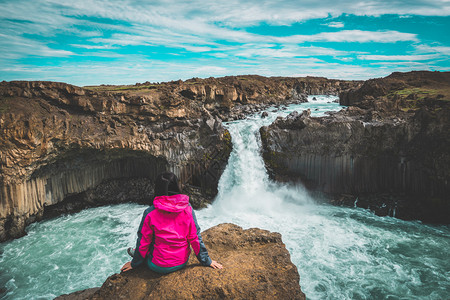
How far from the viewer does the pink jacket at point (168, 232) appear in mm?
4555

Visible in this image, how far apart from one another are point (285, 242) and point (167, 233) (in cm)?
1117

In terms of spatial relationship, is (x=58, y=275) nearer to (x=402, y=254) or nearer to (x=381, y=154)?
(x=402, y=254)

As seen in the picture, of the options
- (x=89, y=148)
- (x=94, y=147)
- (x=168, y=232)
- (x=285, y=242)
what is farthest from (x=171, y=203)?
(x=89, y=148)

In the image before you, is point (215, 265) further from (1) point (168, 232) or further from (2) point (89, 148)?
(2) point (89, 148)

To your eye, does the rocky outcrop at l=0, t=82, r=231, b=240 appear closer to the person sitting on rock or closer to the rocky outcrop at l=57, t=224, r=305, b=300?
the rocky outcrop at l=57, t=224, r=305, b=300

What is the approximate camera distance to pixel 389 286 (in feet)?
35.4

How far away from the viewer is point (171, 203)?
182 inches

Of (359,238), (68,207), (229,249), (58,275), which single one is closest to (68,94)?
(68,207)

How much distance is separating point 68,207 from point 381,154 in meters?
23.3

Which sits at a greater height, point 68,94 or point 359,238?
point 68,94

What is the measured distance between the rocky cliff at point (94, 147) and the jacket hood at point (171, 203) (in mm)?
14132

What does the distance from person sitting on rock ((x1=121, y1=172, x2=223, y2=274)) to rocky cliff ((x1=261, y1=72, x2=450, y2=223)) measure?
16.7m

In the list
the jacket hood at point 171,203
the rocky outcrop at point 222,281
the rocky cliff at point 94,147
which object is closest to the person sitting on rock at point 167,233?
the jacket hood at point 171,203

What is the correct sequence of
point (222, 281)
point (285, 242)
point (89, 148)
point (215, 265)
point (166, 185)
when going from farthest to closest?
point (89, 148) → point (285, 242) → point (215, 265) → point (166, 185) → point (222, 281)
